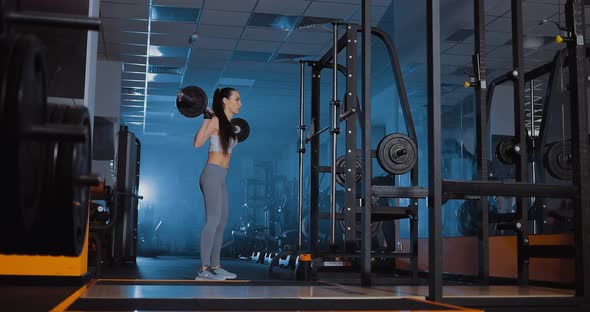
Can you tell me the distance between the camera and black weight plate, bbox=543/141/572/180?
448 cm

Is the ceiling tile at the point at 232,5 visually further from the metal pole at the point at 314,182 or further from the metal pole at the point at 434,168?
the metal pole at the point at 434,168

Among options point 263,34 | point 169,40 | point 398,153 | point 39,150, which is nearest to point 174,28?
point 169,40

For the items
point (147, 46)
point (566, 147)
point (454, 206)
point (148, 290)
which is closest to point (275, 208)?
point (147, 46)

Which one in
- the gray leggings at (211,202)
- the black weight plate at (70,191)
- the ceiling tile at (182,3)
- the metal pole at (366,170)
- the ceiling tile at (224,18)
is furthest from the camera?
the ceiling tile at (224,18)

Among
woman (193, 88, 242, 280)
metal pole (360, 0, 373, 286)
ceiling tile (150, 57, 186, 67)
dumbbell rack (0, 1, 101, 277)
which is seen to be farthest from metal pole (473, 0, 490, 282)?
ceiling tile (150, 57, 186, 67)

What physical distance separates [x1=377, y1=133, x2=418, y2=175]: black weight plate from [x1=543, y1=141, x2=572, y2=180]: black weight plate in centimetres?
91

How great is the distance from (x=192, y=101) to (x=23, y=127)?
348 centimetres

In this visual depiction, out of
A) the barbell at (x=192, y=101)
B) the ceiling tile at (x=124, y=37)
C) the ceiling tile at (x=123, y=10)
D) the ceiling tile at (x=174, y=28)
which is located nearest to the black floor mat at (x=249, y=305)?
the barbell at (x=192, y=101)

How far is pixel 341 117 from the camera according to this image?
4.75 meters

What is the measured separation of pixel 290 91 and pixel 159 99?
249 cm

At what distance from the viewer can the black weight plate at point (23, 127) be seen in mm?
1155

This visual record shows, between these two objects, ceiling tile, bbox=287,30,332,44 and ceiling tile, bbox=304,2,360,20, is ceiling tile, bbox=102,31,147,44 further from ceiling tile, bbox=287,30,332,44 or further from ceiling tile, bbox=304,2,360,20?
ceiling tile, bbox=304,2,360,20

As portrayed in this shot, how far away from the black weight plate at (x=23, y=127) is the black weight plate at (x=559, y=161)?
3.86m

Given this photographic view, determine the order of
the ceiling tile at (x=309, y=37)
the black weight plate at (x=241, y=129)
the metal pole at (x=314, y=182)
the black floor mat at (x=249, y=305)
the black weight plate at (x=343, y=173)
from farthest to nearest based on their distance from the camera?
the ceiling tile at (x=309, y=37), the metal pole at (x=314, y=182), the black weight plate at (x=343, y=173), the black weight plate at (x=241, y=129), the black floor mat at (x=249, y=305)
